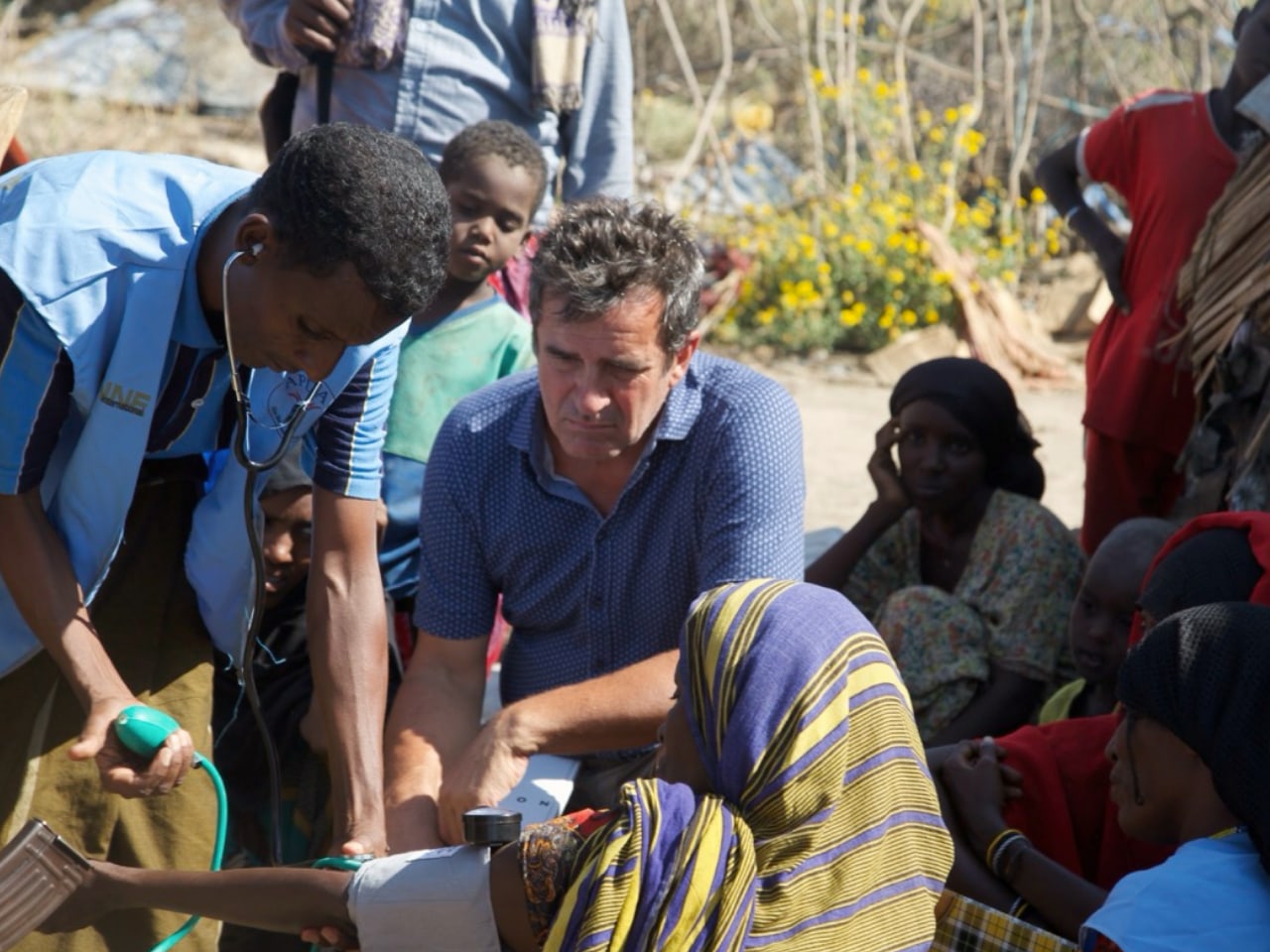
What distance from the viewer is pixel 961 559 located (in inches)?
160

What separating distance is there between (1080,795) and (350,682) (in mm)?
1356

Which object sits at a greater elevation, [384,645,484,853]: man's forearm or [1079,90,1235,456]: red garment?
[1079,90,1235,456]: red garment

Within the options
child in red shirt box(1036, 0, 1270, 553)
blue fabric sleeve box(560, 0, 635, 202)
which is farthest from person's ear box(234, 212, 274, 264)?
child in red shirt box(1036, 0, 1270, 553)

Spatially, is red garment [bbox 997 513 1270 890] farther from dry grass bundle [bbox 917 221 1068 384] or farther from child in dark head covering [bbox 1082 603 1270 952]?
dry grass bundle [bbox 917 221 1068 384]

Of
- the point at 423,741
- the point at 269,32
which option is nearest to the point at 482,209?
the point at 269,32

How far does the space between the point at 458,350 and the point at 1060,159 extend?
2074 millimetres

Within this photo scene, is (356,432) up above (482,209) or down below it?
below

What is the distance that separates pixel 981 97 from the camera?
1088 centimetres

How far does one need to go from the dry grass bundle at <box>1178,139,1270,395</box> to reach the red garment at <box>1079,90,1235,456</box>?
8.4 inches

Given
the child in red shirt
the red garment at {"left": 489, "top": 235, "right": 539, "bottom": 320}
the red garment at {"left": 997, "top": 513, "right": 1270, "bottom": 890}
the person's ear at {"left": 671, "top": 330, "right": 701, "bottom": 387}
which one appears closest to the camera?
the red garment at {"left": 997, "top": 513, "right": 1270, "bottom": 890}

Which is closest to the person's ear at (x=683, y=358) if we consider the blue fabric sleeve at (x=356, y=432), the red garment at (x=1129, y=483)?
the blue fabric sleeve at (x=356, y=432)

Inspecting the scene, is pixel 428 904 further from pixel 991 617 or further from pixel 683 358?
pixel 991 617

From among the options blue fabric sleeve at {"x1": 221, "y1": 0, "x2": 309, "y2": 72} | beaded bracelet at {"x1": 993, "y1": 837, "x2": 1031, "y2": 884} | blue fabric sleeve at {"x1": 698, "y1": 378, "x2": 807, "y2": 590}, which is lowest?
beaded bracelet at {"x1": 993, "y1": 837, "x2": 1031, "y2": 884}

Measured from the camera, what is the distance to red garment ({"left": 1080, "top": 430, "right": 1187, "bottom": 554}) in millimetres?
4410
